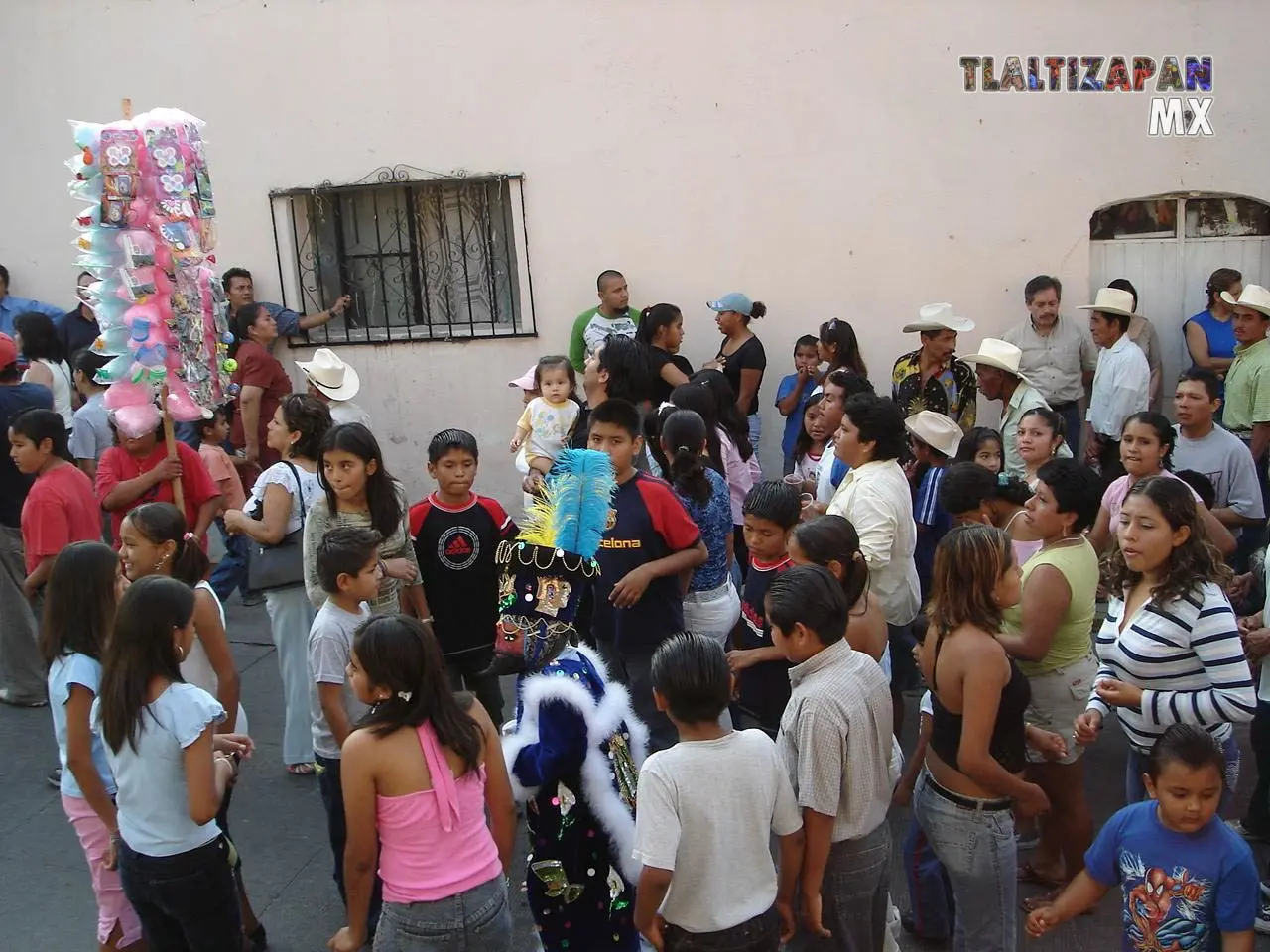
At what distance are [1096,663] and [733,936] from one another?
79.2 inches

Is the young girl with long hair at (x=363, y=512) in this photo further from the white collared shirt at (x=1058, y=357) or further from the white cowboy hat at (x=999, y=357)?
the white collared shirt at (x=1058, y=357)

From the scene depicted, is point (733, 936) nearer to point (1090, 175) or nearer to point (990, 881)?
point (990, 881)

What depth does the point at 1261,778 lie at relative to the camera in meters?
4.52

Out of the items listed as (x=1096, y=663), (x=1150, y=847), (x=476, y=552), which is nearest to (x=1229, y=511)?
(x=1096, y=663)

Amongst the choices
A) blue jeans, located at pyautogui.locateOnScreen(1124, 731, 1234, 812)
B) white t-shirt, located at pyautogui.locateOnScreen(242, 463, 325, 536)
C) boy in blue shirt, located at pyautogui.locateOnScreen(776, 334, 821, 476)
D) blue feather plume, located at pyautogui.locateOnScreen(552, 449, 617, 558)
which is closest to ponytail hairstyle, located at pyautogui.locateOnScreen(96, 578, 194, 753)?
blue feather plume, located at pyautogui.locateOnScreen(552, 449, 617, 558)

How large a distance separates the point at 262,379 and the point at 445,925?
6.25m

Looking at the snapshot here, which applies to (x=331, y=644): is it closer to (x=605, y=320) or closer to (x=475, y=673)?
(x=475, y=673)

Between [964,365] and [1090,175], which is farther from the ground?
[1090,175]

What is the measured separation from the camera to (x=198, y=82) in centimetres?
920

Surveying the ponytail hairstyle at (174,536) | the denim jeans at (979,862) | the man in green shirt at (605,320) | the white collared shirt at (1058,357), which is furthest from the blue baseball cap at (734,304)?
the denim jeans at (979,862)

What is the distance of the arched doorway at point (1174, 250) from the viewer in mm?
8617

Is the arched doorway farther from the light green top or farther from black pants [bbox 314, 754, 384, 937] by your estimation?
black pants [bbox 314, 754, 384, 937]

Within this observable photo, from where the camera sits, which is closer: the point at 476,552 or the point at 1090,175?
the point at 476,552

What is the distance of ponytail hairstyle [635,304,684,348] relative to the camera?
781 centimetres
